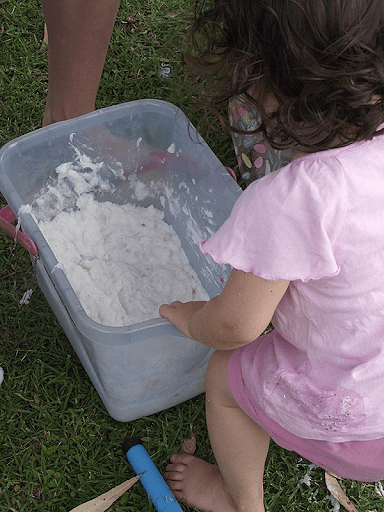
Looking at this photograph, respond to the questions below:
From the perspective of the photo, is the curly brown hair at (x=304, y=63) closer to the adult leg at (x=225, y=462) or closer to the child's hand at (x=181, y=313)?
the child's hand at (x=181, y=313)

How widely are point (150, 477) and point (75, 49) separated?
922mm

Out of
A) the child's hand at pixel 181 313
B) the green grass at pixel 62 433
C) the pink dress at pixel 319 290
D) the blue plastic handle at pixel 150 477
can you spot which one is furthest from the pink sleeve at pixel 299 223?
the blue plastic handle at pixel 150 477

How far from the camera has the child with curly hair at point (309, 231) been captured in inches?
30.3

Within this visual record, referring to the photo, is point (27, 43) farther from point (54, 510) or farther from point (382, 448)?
point (382, 448)

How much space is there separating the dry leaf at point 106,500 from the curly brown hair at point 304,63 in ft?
2.48

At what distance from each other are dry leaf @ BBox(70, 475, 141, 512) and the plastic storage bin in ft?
0.44

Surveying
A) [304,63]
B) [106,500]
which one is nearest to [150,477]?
[106,500]

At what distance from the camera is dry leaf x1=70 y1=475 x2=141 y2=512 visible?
1.23 meters

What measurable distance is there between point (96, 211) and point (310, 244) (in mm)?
842

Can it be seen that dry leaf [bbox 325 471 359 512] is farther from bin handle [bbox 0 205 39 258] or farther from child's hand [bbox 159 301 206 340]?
bin handle [bbox 0 205 39 258]

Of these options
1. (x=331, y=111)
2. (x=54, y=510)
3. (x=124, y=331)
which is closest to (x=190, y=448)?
(x=54, y=510)

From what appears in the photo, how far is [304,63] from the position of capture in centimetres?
77

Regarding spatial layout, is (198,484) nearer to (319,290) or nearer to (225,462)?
(225,462)

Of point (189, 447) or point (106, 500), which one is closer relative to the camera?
point (106, 500)
